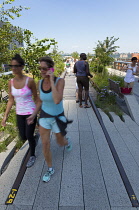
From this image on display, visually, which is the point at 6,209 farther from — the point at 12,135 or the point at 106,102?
the point at 106,102

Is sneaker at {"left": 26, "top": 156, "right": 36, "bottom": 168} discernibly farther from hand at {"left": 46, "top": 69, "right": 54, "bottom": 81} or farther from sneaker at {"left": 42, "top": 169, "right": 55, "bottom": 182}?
hand at {"left": 46, "top": 69, "right": 54, "bottom": 81}

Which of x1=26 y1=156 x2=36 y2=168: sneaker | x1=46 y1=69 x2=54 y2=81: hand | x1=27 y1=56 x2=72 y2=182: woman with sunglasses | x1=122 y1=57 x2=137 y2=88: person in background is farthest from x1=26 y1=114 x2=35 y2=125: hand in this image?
x1=122 y1=57 x2=137 y2=88: person in background

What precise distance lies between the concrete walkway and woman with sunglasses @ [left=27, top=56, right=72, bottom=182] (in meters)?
0.27

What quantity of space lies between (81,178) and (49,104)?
1.34 metres

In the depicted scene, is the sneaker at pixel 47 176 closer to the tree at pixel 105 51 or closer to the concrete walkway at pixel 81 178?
the concrete walkway at pixel 81 178

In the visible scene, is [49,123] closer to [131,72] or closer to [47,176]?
[47,176]

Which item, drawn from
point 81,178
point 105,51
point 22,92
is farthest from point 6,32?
point 105,51

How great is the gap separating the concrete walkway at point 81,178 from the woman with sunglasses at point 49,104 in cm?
27

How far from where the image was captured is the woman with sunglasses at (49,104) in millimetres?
2023

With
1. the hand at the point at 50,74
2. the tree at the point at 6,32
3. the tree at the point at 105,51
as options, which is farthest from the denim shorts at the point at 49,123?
the tree at the point at 105,51

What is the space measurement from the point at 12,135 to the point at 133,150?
2.81 meters

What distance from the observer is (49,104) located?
85.8 inches

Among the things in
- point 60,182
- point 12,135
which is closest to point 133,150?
point 60,182

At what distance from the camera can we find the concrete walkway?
207 centimetres
